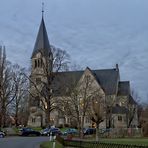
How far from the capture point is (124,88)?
116188 mm

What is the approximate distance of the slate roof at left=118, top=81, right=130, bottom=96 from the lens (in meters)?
114

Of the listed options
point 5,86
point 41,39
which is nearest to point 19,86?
point 5,86

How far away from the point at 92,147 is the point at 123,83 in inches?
3689

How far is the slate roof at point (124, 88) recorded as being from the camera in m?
114

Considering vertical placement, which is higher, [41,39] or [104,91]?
[41,39]

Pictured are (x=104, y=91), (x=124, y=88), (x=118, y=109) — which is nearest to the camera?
(x=118, y=109)

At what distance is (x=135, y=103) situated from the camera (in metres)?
101

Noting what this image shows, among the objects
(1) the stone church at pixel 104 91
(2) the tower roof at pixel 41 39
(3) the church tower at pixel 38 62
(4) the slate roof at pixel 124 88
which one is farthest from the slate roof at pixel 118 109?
(2) the tower roof at pixel 41 39

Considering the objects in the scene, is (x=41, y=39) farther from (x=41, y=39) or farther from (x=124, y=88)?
(x=124, y=88)

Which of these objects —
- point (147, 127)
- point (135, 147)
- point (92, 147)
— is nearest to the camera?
point (135, 147)

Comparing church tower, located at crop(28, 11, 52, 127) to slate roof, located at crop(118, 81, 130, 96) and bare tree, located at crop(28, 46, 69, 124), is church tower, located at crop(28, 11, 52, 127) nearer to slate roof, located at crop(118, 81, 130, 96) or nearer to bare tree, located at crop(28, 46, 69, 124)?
bare tree, located at crop(28, 46, 69, 124)

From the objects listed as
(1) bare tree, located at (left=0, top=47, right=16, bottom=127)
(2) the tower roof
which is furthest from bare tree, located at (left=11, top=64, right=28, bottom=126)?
(2) the tower roof

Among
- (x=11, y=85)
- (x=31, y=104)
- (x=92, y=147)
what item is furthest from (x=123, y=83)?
(x=92, y=147)

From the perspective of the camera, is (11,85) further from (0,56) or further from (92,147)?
(92,147)
